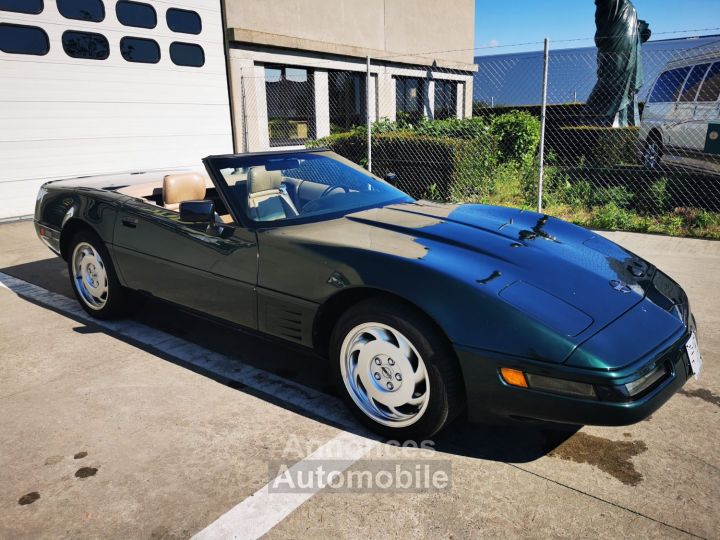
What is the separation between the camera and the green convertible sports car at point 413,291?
223cm

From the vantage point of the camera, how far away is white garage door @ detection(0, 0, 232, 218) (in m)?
8.66

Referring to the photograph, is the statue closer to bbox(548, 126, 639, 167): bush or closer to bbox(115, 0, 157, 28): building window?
bbox(548, 126, 639, 167): bush

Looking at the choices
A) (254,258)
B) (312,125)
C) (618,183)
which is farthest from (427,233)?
(312,125)

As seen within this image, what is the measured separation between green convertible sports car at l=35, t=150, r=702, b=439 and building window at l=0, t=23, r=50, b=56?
6.08 metres

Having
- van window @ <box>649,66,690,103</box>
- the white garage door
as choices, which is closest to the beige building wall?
the white garage door

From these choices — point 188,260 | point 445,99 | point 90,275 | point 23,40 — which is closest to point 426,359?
point 188,260

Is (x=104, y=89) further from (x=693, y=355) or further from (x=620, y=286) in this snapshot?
(x=693, y=355)

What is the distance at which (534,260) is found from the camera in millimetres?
2730

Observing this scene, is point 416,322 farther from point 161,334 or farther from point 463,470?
point 161,334

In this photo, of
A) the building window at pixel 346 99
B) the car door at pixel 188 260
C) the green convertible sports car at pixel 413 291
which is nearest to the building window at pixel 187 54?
the building window at pixel 346 99

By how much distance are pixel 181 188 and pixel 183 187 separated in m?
0.02

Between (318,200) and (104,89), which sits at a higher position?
(104,89)

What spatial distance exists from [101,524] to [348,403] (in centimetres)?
117

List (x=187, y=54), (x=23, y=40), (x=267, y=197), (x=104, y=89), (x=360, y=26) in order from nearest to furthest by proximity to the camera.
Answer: (x=267, y=197)
(x=23, y=40)
(x=104, y=89)
(x=187, y=54)
(x=360, y=26)
